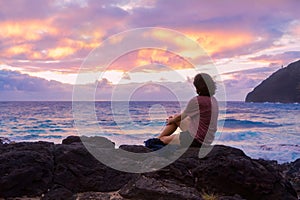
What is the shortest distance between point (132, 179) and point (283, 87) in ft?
421

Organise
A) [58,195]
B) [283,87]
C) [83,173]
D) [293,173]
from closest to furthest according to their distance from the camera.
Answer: [58,195], [83,173], [293,173], [283,87]

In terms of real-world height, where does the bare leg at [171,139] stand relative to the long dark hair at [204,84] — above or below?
below

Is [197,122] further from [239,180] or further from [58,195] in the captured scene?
[58,195]

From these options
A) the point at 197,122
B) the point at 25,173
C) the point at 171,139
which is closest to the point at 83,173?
the point at 25,173

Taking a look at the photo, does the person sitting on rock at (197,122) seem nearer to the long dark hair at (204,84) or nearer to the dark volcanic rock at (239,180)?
the long dark hair at (204,84)

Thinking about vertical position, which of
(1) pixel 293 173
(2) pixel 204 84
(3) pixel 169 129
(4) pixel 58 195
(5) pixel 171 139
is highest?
(2) pixel 204 84

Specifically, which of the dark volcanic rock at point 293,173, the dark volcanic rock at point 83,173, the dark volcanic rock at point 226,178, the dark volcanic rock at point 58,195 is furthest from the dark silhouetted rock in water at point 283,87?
the dark volcanic rock at point 58,195

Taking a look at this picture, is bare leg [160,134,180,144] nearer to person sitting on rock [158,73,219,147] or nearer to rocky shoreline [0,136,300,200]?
person sitting on rock [158,73,219,147]

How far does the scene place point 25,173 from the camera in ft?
19.5

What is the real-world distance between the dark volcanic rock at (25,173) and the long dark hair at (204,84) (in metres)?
2.87

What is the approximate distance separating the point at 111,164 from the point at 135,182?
94 centimetres

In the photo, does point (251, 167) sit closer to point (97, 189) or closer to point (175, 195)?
point (175, 195)

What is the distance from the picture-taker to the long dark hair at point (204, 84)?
7168mm

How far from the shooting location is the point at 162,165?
5.94 m
